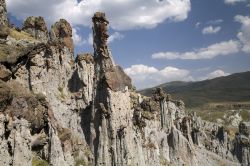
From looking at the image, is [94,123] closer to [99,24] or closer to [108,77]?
[108,77]

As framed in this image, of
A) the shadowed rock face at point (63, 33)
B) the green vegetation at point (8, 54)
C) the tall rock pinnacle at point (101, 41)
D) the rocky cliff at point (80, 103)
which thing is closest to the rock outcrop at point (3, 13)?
the rocky cliff at point (80, 103)

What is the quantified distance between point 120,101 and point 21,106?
38879 millimetres

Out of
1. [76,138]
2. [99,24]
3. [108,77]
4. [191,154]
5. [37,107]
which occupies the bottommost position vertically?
[191,154]

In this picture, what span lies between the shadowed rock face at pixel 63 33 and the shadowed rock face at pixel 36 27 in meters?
2.29

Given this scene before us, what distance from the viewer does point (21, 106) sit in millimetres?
45406

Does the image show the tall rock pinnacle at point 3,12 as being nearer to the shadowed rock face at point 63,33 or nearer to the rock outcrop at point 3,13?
the rock outcrop at point 3,13

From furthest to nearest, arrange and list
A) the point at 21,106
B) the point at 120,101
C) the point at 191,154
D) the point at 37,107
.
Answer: the point at 191,154 → the point at 120,101 → the point at 37,107 → the point at 21,106

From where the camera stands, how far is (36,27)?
9362cm

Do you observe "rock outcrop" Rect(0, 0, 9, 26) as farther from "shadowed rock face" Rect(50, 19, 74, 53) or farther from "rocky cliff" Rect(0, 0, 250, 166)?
"shadowed rock face" Rect(50, 19, 74, 53)

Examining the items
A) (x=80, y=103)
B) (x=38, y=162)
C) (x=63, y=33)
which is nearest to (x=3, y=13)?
(x=63, y=33)

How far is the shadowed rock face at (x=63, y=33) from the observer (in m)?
91.1

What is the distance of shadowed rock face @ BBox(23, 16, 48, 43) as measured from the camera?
92438 mm

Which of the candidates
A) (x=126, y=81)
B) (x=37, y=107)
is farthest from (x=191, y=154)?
(x=37, y=107)

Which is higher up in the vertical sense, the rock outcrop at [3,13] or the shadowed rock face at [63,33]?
the rock outcrop at [3,13]
